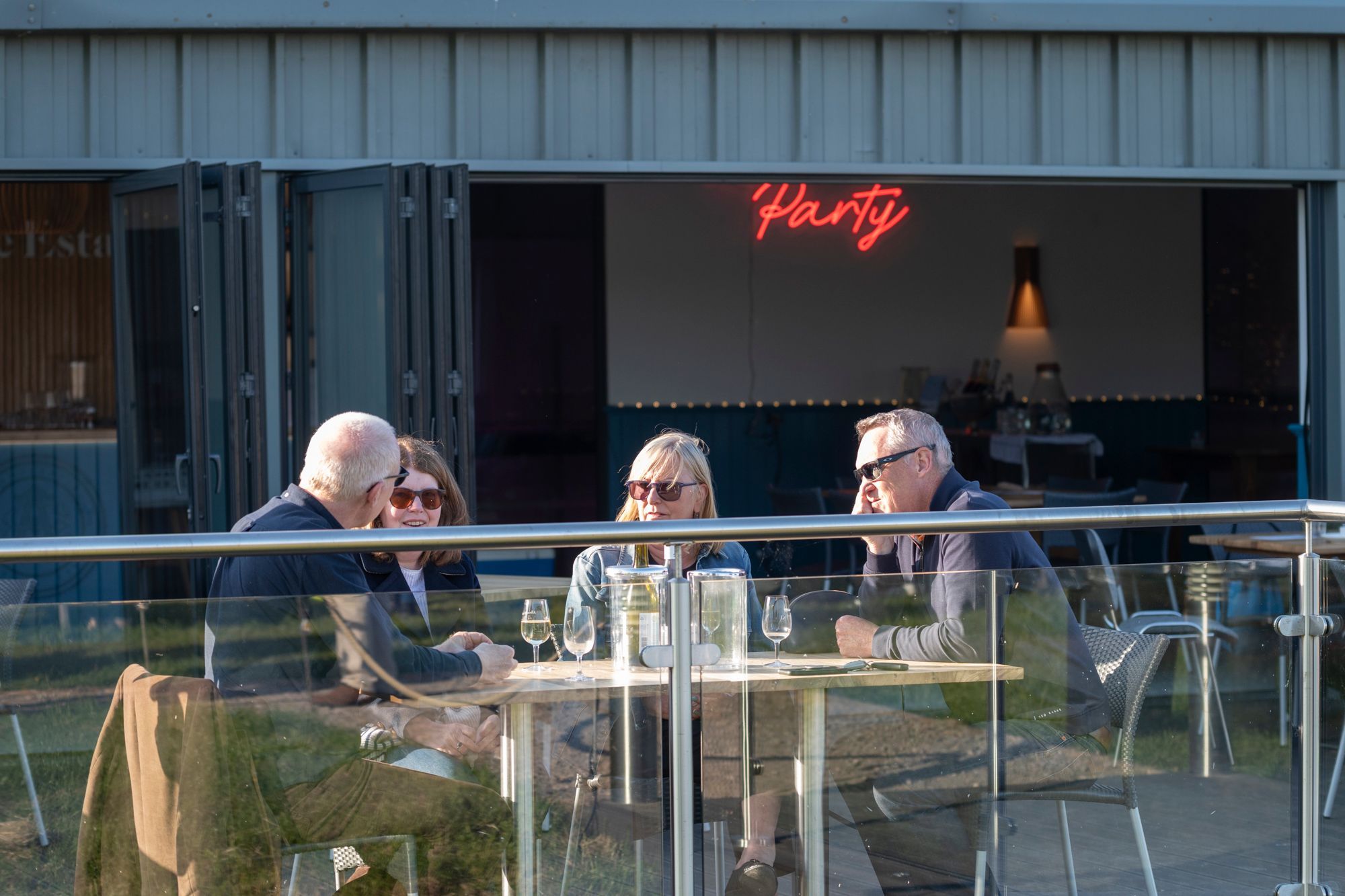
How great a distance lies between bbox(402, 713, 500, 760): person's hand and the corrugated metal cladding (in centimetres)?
361

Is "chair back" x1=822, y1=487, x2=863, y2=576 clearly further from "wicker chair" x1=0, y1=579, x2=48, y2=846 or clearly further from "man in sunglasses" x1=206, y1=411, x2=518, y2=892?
"wicker chair" x1=0, y1=579, x2=48, y2=846

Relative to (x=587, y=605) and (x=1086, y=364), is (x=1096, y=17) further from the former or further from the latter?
(x=1086, y=364)

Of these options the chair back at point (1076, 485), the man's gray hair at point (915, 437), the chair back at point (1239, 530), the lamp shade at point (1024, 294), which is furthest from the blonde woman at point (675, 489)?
the lamp shade at point (1024, 294)

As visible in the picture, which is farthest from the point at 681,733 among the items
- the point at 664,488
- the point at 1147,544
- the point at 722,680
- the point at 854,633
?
the point at 1147,544

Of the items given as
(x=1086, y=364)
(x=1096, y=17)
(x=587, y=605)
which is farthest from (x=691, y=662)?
(x=1086, y=364)

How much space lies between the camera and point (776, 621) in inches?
103

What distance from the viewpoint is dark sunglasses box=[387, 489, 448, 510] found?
3.88 m

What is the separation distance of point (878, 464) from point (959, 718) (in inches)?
41.9

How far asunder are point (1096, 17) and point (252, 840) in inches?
194

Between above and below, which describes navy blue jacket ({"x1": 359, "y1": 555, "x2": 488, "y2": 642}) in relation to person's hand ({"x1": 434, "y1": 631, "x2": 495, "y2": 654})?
above

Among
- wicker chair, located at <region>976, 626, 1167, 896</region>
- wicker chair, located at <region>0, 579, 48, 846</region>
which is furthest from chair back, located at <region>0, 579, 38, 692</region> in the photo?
wicker chair, located at <region>976, 626, 1167, 896</region>

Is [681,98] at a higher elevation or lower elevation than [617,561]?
higher

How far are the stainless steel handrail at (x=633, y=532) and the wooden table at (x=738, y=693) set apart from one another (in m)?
0.23

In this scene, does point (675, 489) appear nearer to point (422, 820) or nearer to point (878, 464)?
point (878, 464)
